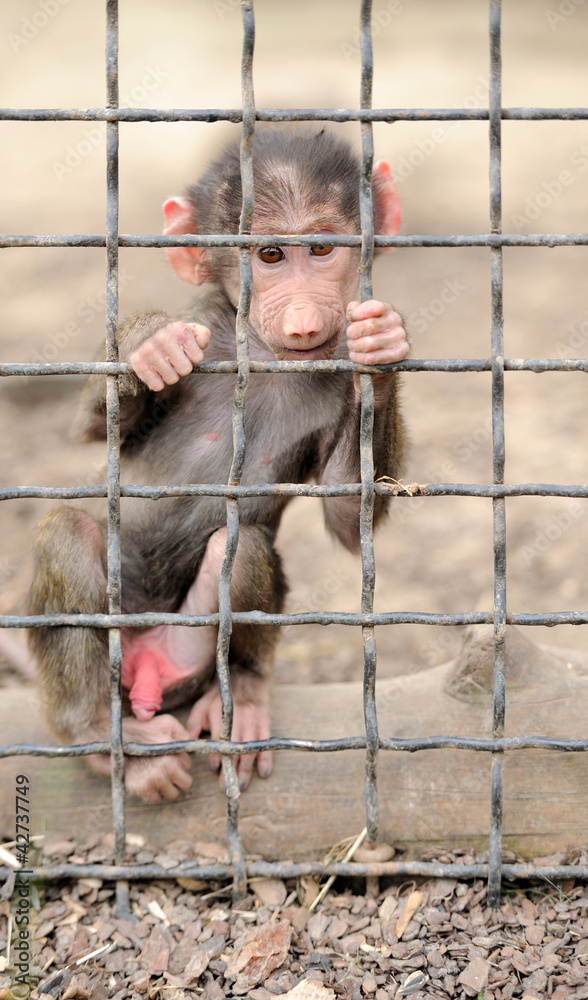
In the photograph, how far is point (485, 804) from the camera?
3.01 metres

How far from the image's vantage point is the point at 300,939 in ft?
9.06

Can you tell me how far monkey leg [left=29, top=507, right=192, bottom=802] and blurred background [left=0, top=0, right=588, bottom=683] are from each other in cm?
71

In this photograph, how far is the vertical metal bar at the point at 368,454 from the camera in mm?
2467

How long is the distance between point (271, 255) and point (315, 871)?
186cm

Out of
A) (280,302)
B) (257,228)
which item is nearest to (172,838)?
(280,302)

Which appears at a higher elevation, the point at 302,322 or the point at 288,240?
the point at 288,240

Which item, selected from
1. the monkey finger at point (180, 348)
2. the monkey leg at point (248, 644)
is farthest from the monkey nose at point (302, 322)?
the monkey leg at point (248, 644)

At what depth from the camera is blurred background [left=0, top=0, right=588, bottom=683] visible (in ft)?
18.1

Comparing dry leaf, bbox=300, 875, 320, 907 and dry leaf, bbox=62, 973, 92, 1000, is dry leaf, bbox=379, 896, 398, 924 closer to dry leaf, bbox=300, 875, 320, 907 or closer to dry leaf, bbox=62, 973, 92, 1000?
dry leaf, bbox=300, 875, 320, 907

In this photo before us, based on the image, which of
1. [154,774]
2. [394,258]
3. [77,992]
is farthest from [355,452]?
[394,258]

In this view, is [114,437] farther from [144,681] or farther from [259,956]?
[259,956]

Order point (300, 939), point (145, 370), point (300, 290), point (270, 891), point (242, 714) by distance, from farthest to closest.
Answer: point (242, 714) → point (300, 290) → point (270, 891) → point (300, 939) → point (145, 370)

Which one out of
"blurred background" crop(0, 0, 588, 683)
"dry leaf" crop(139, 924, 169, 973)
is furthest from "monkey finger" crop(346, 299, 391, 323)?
"dry leaf" crop(139, 924, 169, 973)

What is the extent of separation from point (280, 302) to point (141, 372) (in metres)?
0.61
